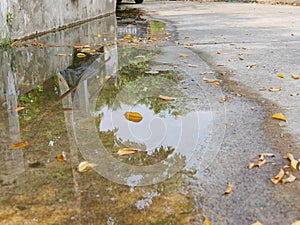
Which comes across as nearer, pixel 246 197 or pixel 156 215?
pixel 156 215

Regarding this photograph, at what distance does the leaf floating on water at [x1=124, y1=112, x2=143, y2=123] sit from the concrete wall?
326cm

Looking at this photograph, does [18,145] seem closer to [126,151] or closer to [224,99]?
[126,151]

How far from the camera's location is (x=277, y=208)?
1.39 metres

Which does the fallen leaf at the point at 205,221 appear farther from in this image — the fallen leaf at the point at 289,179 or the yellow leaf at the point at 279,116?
the yellow leaf at the point at 279,116

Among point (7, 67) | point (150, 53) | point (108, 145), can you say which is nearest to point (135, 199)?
point (108, 145)

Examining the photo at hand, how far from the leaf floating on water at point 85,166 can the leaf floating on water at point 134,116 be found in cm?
66

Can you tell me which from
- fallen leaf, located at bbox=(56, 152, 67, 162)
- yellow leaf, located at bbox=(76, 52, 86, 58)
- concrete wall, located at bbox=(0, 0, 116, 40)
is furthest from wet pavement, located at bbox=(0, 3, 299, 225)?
concrete wall, located at bbox=(0, 0, 116, 40)

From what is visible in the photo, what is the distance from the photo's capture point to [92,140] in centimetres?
200

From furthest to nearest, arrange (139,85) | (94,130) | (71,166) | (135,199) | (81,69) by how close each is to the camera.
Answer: (81,69), (139,85), (94,130), (71,166), (135,199)

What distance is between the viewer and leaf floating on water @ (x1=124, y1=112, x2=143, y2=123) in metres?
2.36

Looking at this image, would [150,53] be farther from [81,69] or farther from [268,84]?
[268,84]

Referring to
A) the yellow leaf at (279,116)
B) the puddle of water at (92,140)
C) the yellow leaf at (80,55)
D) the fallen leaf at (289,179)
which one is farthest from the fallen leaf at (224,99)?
the yellow leaf at (80,55)

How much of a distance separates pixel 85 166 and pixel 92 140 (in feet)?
1.00

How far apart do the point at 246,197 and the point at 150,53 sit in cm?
335
